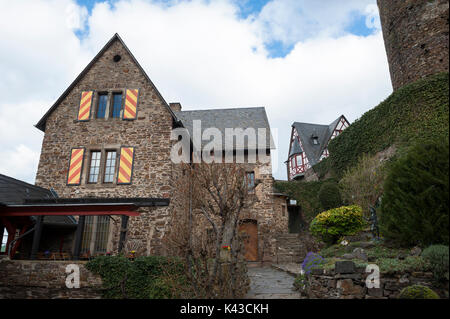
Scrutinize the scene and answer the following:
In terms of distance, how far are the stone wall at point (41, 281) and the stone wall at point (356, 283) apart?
524cm

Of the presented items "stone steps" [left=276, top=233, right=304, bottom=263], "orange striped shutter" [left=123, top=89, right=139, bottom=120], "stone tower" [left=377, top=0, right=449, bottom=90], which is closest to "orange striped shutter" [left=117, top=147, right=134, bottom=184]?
"orange striped shutter" [left=123, top=89, right=139, bottom=120]

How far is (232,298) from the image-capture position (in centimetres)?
455

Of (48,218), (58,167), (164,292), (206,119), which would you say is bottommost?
(164,292)

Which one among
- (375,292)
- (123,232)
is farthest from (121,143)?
(375,292)

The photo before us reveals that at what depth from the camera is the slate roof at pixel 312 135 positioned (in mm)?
24891

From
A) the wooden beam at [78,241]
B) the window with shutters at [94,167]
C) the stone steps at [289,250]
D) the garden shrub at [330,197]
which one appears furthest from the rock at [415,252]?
the window with shutters at [94,167]

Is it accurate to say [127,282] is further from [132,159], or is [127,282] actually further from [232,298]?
[132,159]

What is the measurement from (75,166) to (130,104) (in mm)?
3102

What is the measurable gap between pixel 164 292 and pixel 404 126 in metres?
11.7

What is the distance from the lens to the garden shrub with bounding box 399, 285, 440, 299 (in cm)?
384

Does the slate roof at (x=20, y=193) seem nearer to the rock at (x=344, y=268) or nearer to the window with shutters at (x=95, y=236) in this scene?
the window with shutters at (x=95, y=236)

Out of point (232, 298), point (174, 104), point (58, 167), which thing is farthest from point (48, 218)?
point (174, 104)

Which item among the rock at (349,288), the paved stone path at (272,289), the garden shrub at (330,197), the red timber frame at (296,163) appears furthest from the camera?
the red timber frame at (296,163)

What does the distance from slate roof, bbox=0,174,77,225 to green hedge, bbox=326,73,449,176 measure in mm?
13084
